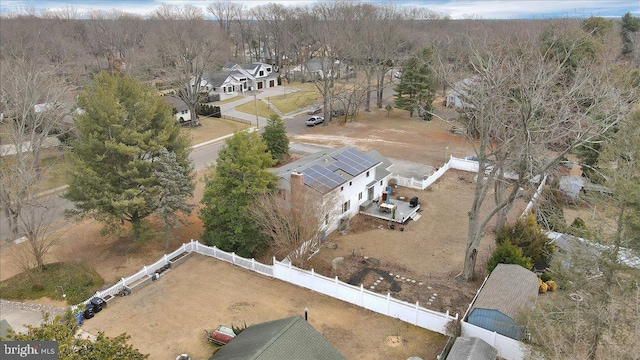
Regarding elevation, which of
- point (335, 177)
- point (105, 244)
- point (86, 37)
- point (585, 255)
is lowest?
point (105, 244)

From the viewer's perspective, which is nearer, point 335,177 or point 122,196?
point 122,196

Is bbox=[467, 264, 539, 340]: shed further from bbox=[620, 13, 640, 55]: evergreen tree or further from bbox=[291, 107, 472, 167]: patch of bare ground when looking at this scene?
bbox=[620, 13, 640, 55]: evergreen tree

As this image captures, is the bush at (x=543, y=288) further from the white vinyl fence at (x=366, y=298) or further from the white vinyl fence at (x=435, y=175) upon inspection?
Result: the white vinyl fence at (x=435, y=175)

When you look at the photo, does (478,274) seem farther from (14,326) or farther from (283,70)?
(283,70)

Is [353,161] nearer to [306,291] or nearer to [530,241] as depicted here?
[306,291]

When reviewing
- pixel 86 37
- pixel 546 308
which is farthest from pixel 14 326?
pixel 86 37

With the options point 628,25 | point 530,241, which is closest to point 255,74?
point 530,241

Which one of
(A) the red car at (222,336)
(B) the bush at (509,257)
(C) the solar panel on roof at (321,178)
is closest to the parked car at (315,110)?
(C) the solar panel on roof at (321,178)
